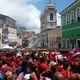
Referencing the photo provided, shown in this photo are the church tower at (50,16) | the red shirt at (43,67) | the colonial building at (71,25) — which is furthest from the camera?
the church tower at (50,16)

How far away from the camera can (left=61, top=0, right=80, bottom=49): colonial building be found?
48125 millimetres

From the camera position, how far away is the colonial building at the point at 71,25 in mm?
48125

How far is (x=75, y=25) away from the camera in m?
49.1

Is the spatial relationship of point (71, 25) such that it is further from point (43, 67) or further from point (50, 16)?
point (50, 16)

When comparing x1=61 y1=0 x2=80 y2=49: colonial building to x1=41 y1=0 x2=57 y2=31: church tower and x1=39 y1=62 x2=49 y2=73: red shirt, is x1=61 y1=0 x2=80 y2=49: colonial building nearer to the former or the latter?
x1=39 y1=62 x2=49 y2=73: red shirt

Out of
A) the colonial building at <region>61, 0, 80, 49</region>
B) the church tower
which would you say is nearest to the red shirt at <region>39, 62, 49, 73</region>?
the colonial building at <region>61, 0, 80, 49</region>

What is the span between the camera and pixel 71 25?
51.9 meters

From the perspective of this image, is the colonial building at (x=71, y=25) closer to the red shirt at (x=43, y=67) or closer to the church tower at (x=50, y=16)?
the red shirt at (x=43, y=67)

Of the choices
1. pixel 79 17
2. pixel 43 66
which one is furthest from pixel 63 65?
pixel 79 17

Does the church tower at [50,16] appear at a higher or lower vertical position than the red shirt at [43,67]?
higher

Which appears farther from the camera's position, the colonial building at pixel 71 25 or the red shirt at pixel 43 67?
the colonial building at pixel 71 25

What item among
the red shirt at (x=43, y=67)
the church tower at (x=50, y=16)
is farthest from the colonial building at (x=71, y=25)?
the church tower at (x=50, y=16)

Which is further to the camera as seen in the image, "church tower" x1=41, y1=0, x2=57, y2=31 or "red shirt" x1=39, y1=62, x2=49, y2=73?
"church tower" x1=41, y1=0, x2=57, y2=31


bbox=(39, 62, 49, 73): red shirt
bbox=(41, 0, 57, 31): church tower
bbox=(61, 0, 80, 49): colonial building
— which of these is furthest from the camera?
bbox=(41, 0, 57, 31): church tower
